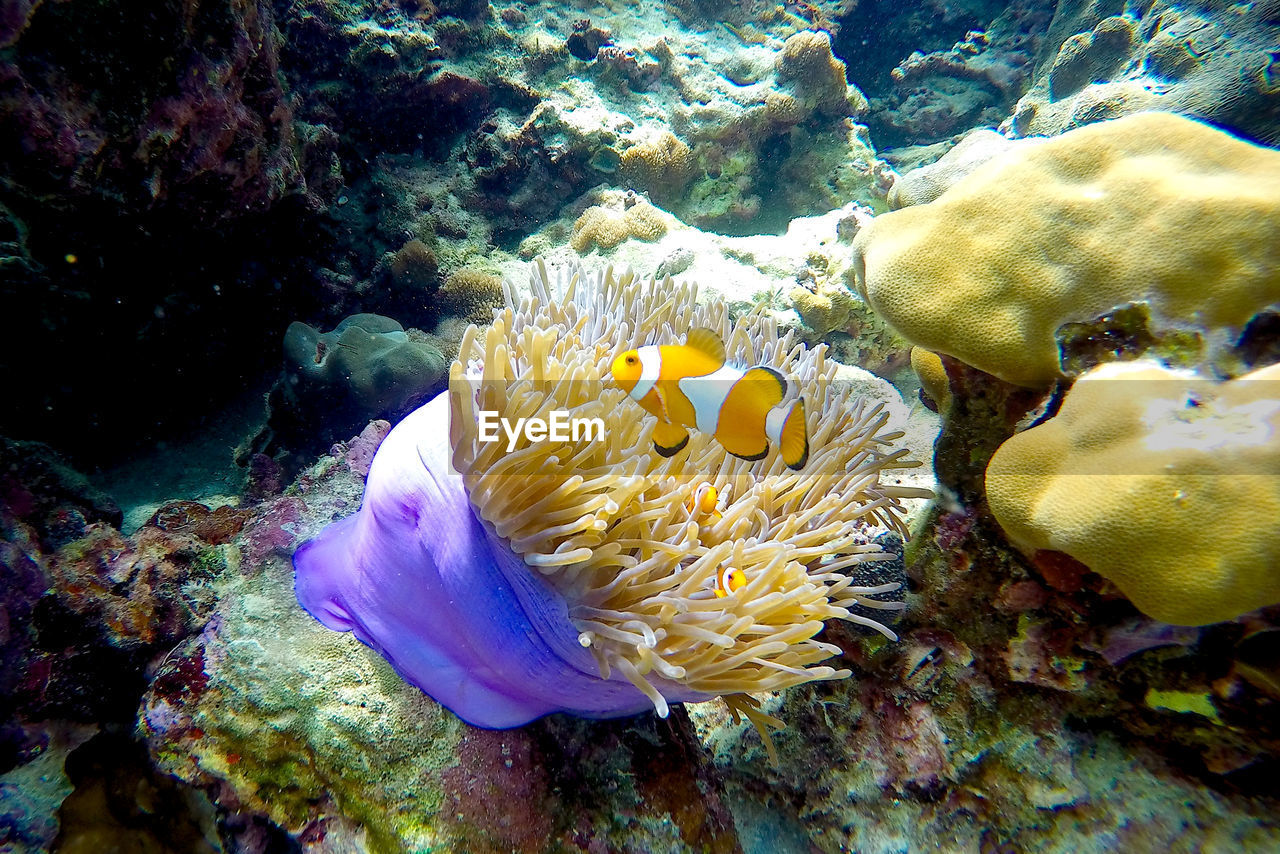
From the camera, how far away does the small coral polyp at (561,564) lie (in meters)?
1.46

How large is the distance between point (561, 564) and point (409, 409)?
251 cm

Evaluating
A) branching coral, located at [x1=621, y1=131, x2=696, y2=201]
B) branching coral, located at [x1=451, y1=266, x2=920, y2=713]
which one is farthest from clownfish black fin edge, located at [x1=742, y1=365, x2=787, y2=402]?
branching coral, located at [x1=621, y1=131, x2=696, y2=201]

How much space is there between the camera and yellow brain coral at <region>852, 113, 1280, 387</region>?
142cm

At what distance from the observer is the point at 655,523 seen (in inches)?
64.3

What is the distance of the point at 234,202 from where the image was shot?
3.38m

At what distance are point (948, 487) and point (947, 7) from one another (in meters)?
10.9

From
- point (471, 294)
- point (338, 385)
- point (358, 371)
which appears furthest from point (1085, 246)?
point (471, 294)

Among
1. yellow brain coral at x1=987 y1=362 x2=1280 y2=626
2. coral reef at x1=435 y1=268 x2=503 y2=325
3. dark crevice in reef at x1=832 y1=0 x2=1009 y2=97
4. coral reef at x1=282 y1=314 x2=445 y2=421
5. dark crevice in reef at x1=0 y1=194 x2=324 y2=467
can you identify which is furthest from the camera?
dark crevice in reef at x1=832 y1=0 x2=1009 y2=97

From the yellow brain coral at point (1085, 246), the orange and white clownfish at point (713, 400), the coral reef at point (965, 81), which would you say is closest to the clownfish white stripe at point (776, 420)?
the orange and white clownfish at point (713, 400)

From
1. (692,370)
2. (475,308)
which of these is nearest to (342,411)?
(475,308)

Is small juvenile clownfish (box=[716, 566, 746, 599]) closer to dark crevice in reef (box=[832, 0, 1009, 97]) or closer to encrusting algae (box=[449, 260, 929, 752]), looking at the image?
encrusting algae (box=[449, 260, 929, 752])

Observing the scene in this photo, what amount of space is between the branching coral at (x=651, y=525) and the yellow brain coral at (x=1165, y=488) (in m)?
0.50

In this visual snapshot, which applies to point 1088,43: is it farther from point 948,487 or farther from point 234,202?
point 234,202

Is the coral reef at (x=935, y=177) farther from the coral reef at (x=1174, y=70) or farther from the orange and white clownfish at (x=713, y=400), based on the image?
the coral reef at (x=1174, y=70)
